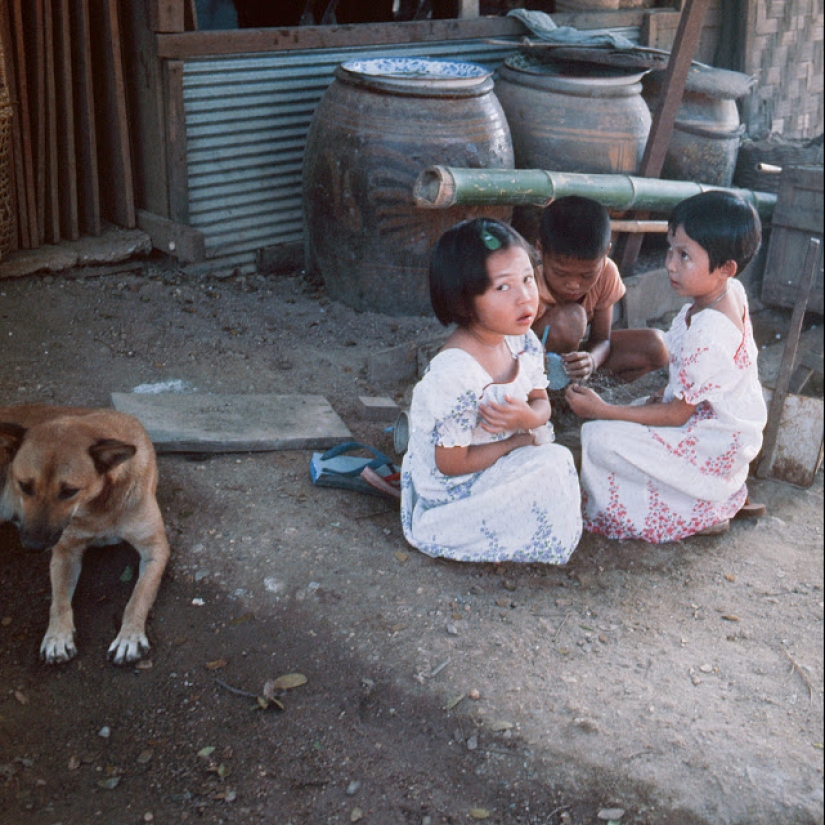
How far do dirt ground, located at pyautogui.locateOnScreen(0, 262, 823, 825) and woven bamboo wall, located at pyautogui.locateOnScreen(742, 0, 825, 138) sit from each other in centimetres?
526

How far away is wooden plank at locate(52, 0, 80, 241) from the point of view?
16.6ft

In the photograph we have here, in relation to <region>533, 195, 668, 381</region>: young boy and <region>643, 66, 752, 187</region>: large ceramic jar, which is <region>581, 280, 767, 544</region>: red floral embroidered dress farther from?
<region>643, 66, 752, 187</region>: large ceramic jar

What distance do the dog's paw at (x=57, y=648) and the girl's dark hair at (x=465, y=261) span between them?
153cm

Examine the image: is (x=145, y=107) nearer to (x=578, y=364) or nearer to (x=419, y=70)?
(x=419, y=70)

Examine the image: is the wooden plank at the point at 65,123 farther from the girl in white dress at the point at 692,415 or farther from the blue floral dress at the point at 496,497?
the girl in white dress at the point at 692,415

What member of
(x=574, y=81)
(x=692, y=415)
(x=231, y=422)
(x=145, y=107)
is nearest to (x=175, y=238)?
(x=145, y=107)

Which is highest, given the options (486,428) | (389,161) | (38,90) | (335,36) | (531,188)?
(335,36)

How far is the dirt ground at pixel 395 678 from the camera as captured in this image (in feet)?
8.33

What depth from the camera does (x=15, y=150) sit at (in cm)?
509

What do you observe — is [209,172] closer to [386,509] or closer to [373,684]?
[386,509]

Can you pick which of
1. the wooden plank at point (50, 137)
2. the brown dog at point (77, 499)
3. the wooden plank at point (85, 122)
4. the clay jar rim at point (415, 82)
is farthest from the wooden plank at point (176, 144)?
→ the brown dog at point (77, 499)

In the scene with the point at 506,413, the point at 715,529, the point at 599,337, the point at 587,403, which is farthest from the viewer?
the point at 599,337

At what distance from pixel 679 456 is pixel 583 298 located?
956mm

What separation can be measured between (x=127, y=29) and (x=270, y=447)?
2769 mm
